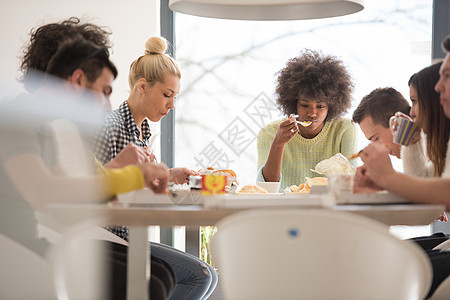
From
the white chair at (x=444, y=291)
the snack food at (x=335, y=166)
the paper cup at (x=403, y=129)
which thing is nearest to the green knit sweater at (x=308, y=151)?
the snack food at (x=335, y=166)

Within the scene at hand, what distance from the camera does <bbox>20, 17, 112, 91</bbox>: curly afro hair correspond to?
1447 mm

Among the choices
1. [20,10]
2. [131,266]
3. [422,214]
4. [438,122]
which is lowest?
[131,266]

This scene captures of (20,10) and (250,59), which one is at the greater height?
(20,10)

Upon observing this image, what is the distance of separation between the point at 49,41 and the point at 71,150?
31 cm

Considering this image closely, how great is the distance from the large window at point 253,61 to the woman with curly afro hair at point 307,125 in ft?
1.72

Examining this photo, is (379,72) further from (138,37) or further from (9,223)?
(9,223)

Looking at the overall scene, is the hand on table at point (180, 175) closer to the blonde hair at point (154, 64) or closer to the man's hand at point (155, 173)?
the blonde hair at point (154, 64)

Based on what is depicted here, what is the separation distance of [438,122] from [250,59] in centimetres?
199

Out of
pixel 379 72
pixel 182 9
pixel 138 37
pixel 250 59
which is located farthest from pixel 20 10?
pixel 379 72

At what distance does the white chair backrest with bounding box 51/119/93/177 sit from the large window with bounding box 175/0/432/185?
2.00m

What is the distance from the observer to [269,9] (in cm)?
188

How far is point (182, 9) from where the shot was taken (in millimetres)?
1810

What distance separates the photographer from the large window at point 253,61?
11.1 feet

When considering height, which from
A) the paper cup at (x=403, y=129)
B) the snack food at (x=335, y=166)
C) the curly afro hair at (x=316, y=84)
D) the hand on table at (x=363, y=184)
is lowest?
the snack food at (x=335, y=166)
